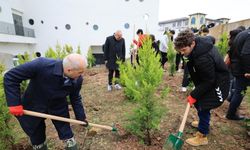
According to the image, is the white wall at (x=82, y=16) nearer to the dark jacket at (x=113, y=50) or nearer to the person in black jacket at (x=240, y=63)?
the dark jacket at (x=113, y=50)

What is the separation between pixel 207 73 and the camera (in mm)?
2414

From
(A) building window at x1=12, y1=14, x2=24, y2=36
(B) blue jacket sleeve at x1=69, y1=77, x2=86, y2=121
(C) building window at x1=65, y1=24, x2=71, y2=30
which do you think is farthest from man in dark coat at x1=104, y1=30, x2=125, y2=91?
(A) building window at x1=12, y1=14, x2=24, y2=36

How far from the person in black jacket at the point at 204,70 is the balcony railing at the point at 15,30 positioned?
14972mm

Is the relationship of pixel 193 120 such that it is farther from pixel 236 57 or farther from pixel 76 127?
pixel 76 127

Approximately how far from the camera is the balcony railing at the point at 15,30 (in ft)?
44.0

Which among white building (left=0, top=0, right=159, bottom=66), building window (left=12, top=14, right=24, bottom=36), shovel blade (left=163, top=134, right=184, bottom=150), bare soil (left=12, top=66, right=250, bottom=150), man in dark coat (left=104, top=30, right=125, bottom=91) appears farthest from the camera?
white building (left=0, top=0, right=159, bottom=66)

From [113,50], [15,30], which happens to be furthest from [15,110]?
[15,30]

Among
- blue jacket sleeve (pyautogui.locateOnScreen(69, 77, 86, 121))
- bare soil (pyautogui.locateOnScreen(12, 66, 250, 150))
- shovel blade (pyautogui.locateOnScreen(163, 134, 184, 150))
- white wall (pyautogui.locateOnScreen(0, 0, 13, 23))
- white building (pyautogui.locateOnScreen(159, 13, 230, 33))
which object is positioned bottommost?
bare soil (pyautogui.locateOnScreen(12, 66, 250, 150))

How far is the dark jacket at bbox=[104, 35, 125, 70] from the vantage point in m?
5.52

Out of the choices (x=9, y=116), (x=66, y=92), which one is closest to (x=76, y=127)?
(x=9, y=116)

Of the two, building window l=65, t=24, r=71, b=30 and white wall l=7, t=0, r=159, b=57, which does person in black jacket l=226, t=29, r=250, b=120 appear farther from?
building window l=65, t=24, r=71, b=30

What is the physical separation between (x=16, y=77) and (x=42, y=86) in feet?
0.95

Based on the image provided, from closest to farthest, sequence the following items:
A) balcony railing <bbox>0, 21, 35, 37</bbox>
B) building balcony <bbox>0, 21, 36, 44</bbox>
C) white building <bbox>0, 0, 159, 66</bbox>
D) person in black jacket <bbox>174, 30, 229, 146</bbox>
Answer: person in black jacket <bbox>174, 30, 229, 146</bbox> → building balcony <bbox>0, 21, 36, 44</bbox> → balcony railing <bbox>0, 21, 35, 37</bbox> → white building <bbox>0, 0, 159, 66</bbox>

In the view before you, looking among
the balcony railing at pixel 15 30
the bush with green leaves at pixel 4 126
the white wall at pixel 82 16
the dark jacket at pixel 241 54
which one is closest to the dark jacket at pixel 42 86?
the bush with green leaves at pixel 4 126
